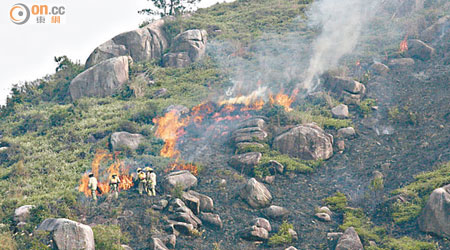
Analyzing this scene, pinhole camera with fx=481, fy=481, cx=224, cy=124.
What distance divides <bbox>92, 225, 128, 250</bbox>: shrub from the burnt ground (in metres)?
0.63

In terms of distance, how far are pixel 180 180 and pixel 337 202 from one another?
7166 millimetres

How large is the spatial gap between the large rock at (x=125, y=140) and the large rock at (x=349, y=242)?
13342 millimetres

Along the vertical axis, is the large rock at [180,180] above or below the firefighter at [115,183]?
below

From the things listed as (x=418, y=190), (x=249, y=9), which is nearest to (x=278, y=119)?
(x=418, y=190)

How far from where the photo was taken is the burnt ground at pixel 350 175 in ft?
62.8

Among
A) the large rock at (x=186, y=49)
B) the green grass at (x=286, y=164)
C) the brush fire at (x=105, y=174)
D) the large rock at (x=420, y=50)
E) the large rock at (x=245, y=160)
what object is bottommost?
the green grass at (x=286, y=164)

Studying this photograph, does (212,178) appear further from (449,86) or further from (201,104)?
(449,86)

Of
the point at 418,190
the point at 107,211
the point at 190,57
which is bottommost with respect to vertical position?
the point at 418,190

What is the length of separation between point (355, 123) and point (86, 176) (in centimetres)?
1569

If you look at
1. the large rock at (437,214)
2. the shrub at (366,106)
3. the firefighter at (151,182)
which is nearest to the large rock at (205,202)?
the firefighter at (151,182)

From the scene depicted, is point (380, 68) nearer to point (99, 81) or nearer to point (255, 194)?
point (255, 194)

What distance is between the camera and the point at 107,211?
66.7ft

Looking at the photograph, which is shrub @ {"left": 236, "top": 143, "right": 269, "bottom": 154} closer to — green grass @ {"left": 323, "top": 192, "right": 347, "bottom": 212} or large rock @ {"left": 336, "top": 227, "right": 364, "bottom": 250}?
green grass @ {"left": 323, "top": 192, "right": 347, "bottom": 212}

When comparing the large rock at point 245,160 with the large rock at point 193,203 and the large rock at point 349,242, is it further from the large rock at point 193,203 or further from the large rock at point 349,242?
the large rock at point 349,242
